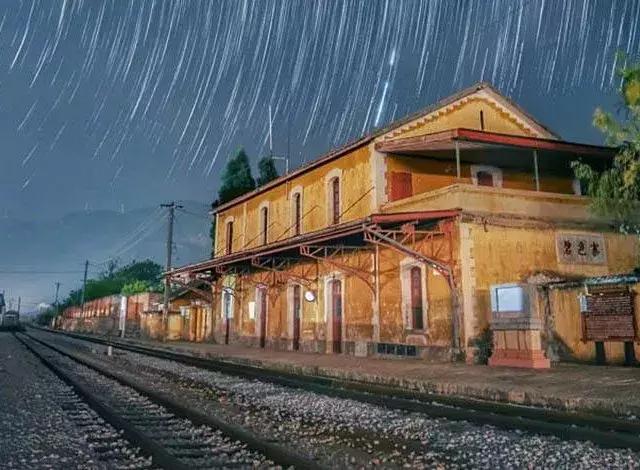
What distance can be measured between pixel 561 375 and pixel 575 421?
14.7 feet

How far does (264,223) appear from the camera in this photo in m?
27.2

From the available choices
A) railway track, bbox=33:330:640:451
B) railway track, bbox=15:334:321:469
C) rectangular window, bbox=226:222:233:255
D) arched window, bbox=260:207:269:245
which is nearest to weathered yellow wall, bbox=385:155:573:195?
arched window, bbox=260:207:269:245

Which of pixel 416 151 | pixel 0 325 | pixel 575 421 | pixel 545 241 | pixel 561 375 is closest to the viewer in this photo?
pixel 575 421

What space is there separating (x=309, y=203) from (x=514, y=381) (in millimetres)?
14424

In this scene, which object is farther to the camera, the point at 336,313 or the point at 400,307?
the point at 336,313

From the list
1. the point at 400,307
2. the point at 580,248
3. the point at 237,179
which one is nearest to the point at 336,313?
the point at 400,307

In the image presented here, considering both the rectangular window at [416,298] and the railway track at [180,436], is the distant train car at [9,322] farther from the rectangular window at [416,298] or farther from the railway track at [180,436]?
the railway track at [180,436]

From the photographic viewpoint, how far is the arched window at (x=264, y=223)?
26.7 m

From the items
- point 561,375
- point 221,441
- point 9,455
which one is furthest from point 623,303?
point 9,455

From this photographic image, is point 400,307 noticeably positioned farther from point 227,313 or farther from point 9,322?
point 9,322

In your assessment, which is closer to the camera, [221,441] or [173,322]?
[221,441]

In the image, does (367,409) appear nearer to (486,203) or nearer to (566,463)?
(566,463)

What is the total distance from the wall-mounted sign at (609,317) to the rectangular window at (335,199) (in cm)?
1033

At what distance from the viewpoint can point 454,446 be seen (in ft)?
18.3
